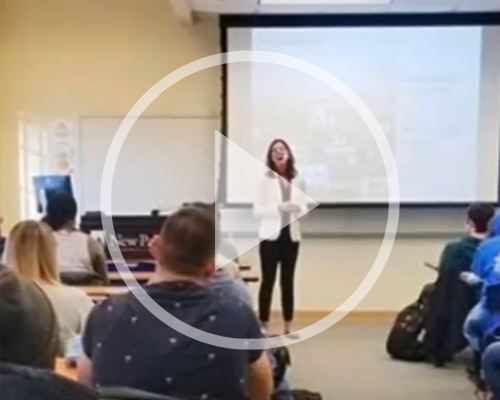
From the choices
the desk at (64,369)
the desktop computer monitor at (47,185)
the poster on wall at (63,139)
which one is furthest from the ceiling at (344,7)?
the desk at (64,369)

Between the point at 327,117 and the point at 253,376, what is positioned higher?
the point at 327,117

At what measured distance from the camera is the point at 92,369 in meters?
1.88

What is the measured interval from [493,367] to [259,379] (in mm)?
1158

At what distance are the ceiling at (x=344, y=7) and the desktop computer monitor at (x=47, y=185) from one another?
68.8 inches

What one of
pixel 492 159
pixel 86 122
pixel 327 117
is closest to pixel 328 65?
pixel 327 117

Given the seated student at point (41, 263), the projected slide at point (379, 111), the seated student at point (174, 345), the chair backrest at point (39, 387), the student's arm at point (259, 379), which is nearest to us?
the chair backrest at point (39, 387)

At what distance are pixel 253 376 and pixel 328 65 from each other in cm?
458

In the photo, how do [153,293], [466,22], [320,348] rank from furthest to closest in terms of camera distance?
1. [466,22]
2. [320,348]
3. [153,293]

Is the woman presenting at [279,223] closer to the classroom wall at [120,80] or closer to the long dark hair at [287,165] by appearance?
the long dark hair at [287,165]

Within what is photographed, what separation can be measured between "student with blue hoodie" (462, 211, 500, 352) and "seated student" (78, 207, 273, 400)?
2.11 m

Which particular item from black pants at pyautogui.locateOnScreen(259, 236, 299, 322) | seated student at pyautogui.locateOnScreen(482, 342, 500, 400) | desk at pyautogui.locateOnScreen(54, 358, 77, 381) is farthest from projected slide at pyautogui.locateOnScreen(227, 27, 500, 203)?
desk at pyautogui.locateOnScreen(54, 358, 77, 381)

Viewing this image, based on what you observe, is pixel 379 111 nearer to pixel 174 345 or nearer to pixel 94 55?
pixel 94 55

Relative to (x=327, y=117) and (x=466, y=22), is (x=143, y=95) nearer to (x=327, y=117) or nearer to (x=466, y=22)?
(x=327, y=117)

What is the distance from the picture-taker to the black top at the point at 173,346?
179 centimetres
